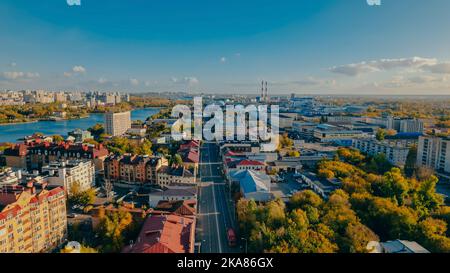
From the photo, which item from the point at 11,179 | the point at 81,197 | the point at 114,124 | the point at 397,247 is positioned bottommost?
the point at 81,197

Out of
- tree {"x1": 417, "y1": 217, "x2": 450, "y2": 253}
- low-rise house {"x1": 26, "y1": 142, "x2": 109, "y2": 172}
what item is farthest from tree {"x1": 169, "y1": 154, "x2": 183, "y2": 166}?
tree {"x1": 417, "y1": 217, "x2": 450, "y2": 253}

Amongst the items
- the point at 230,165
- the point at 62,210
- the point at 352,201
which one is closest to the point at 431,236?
the point at 352,201

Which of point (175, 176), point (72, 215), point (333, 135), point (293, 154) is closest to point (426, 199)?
point (293, 154)

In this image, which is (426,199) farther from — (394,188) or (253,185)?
(253,185)

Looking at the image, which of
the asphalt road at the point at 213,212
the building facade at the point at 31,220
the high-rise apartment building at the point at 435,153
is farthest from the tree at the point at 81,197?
the high-rise apartment building at the point at 435,153

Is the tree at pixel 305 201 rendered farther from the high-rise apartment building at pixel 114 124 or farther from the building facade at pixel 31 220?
the high-rise apartment building at pixel 114 124

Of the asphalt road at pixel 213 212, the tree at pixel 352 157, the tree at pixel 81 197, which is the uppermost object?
the tree at pixel 352 157

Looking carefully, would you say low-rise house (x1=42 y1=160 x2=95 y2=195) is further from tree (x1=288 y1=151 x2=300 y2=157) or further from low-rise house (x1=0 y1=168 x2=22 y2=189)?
tree (x1=288 y1=151 x2=300 y2=157)
